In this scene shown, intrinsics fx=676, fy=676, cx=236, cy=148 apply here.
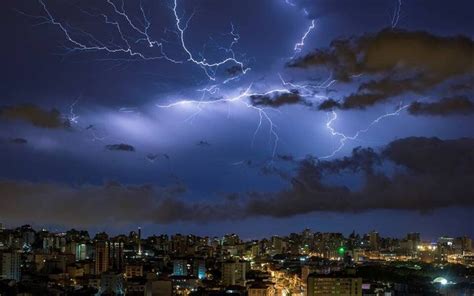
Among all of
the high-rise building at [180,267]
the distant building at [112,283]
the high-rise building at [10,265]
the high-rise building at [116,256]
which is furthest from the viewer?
the high-rise building at [116,256]

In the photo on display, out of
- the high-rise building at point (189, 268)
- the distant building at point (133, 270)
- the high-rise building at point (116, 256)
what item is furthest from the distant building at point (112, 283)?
the high-rise building at point (116, 256)

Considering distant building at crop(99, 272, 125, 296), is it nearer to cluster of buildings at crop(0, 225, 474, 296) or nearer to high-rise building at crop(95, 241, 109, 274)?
cluster of buildings at crop(0, 225, 474, 296)

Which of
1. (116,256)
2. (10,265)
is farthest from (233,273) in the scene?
(10,265)

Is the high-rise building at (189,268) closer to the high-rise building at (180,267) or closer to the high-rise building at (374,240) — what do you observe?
the high-rise building at (180,267)

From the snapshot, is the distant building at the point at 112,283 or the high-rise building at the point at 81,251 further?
the high-rise building at the point at 81,251

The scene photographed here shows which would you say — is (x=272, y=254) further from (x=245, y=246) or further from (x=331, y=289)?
(x=331, y=289)

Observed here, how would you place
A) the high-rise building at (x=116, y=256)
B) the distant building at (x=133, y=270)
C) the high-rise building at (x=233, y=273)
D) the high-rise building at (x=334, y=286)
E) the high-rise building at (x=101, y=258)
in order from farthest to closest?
the high-rise building at (x=116, y=256)
the high-rise building at (x=101, y=258)
the high-rise building at (x=233, y=273)
the distant building at (x=133, y=270)
the high-rise building at (x=334, y=286)
